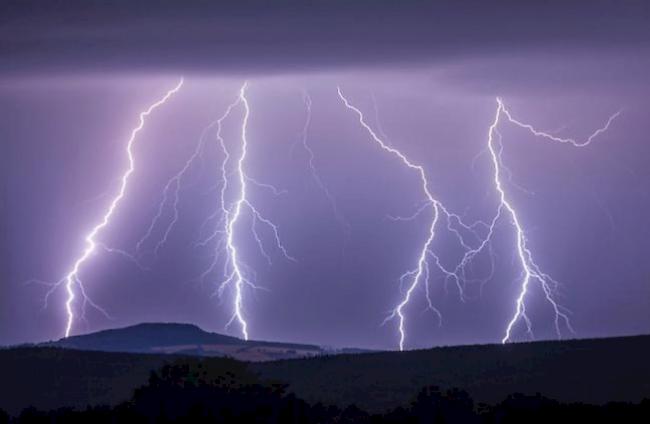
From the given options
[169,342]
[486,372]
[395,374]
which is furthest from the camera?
[169,342]

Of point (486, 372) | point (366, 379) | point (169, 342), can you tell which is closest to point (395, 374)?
point (366, 379)

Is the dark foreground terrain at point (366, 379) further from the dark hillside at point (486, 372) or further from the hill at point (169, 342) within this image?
the hill at point (169, 342)

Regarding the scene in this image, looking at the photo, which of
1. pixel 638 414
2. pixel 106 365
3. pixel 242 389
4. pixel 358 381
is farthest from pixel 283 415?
pixel 106 365

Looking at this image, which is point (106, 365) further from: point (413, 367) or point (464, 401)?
point (464, 401)

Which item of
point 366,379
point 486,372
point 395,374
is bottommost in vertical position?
point 366,379

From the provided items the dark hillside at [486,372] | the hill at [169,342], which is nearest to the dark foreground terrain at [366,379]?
the dark hillside at [486,372]

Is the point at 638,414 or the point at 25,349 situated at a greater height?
the point at 25,349

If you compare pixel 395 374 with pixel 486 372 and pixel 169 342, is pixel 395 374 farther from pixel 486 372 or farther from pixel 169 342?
pixel 169 342
